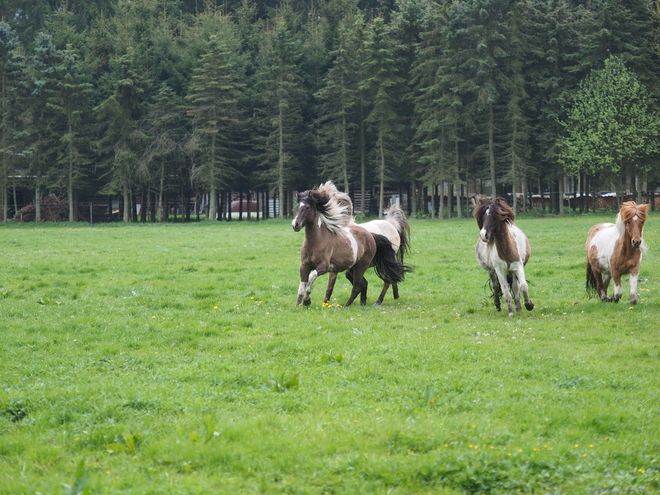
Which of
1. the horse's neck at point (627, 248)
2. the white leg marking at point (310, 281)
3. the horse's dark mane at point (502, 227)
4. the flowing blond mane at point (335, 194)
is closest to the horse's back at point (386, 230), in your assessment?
the flowing blond mane at point (335, 194)

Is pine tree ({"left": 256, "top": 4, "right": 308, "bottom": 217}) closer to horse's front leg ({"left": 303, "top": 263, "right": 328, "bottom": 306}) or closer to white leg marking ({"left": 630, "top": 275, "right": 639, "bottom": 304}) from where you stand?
horse's front leg ({"left": 303, "top": 263, "right": 328, "bottom": 306})

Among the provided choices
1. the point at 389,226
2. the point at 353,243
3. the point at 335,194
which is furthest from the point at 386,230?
the point at 353,243

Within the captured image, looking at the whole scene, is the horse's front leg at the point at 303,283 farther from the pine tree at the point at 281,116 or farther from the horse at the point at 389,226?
the pine tree at the point at 281,116

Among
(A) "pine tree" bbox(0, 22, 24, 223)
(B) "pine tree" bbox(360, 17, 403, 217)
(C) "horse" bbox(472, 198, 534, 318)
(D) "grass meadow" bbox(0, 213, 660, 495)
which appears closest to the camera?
(D) "grass meadow" bbox(0, 213, 660, 495)

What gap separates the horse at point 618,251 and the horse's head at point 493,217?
187cm

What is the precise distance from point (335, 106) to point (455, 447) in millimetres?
51011

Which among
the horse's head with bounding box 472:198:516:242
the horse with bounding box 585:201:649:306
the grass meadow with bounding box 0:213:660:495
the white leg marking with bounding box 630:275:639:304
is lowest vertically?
the grass meadow with bounding box 0:213:660:495

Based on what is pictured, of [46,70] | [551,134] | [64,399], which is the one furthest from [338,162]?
[64,399]

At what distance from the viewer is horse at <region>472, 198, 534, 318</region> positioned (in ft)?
38.9

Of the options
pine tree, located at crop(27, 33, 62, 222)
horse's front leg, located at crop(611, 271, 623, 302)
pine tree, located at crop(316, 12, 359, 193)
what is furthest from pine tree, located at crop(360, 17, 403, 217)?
horse's front leg, located at crop(611, 271, 623, 302)

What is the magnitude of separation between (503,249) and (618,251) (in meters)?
2.24

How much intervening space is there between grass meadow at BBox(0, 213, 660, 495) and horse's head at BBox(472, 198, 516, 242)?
1.42m

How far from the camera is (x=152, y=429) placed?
614 centimetres

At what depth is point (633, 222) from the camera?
12.3 metres
